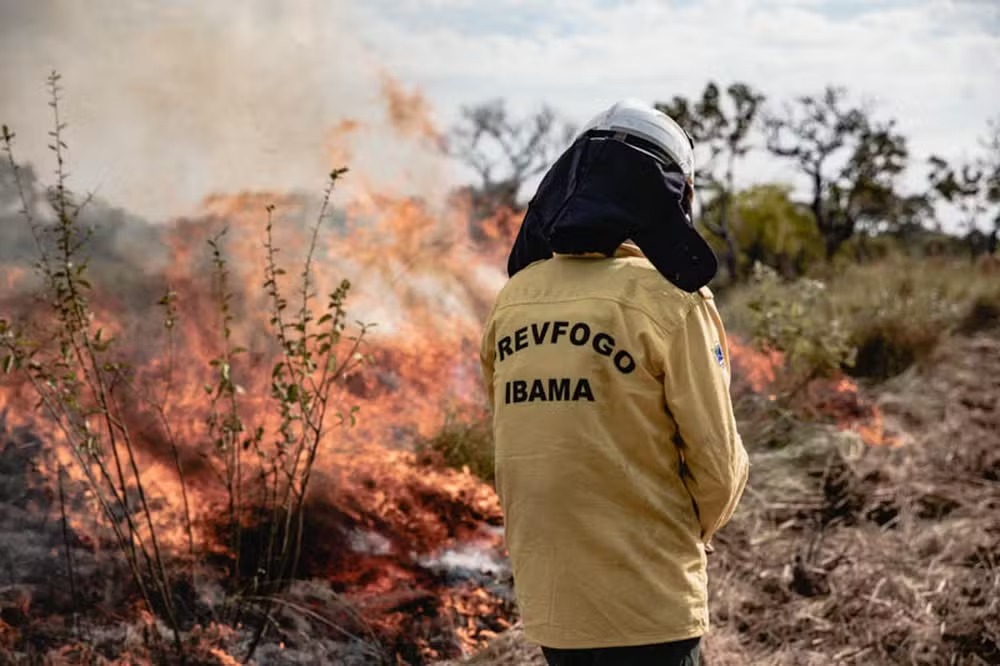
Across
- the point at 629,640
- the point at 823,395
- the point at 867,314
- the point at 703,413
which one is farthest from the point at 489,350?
the point at 867,314

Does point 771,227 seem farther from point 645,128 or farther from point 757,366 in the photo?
point 645,128

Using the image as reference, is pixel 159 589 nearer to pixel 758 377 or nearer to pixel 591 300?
pixel 591 300

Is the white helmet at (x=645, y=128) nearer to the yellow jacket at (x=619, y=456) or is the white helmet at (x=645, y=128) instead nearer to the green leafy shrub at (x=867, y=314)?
the yellow jacket at (x=619, y=456)

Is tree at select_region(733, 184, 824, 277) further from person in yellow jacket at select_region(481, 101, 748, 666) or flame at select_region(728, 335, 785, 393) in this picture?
person in yellow jacket at select_region(481, 101, 748, 666)

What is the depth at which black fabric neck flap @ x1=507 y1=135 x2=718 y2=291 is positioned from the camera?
2.28m

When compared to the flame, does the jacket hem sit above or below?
below

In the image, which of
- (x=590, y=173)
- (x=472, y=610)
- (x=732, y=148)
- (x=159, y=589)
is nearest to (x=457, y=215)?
(x=472, y=610)

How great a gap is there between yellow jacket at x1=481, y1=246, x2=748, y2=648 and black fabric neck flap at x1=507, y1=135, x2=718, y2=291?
5 cm

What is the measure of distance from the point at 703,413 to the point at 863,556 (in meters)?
3.31

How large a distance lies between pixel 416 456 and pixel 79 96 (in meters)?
3.02

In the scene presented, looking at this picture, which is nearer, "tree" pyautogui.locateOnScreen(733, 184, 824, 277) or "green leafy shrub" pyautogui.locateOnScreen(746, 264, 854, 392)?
"green leafy shrub" pyautogui.locateOnScreen(746, 264, 854, 392)

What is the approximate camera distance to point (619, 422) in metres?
2.24

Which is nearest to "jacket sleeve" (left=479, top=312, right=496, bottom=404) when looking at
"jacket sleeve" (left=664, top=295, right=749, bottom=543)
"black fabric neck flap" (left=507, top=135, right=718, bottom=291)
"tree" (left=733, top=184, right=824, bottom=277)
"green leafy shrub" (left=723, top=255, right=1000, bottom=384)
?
"black fabric neck flap" (left=507, top=135, right=718, bottom=291)

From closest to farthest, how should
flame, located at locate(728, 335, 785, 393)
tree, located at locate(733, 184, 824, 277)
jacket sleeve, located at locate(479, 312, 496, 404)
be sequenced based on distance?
jacket sleeve, located at locate(479, 312, 496, 404), flame, located at locate(728, 335, 785, 393), tree, located at locate(733, 184, 824, 277)
